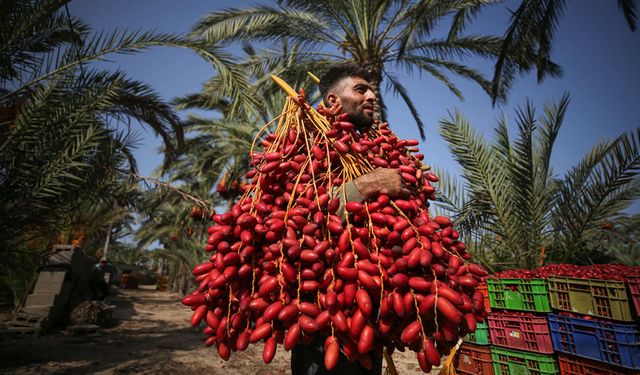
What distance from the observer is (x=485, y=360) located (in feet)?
10.7

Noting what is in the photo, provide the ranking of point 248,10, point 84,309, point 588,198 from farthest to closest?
point 84,309, point 248,10, point 588,198

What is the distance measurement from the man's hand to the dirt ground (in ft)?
14.9

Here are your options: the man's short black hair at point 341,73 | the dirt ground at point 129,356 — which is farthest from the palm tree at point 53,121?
the man's short black hair at point 341,73

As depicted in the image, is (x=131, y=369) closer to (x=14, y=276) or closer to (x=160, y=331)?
(x=160, y=331)

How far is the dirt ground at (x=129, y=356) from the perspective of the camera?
450 centimetres

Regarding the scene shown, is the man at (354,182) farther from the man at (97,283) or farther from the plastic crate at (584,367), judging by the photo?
the man at (97,283)

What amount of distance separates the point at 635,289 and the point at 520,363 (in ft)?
3.87

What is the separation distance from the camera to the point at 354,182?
122 cm

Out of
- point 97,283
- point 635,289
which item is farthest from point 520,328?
point 97,283

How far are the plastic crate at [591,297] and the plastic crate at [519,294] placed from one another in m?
0.07

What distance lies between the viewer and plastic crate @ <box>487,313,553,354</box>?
287 cm

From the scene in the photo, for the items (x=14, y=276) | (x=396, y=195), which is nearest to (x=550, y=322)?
(x=396, y=195)

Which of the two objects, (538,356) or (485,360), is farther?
(485,360)

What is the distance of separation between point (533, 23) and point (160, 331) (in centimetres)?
964
